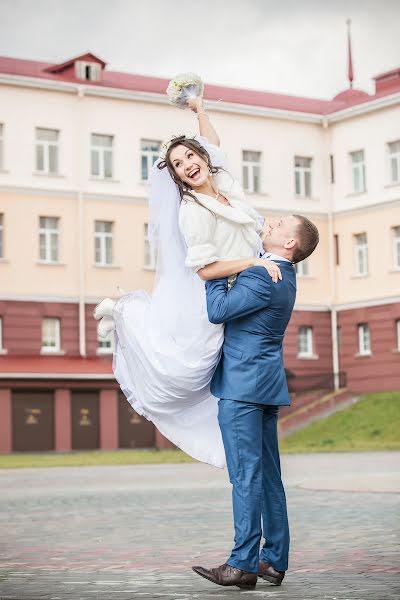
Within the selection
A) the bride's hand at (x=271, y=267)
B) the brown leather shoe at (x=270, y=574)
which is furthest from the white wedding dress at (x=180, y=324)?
the brown leather shoe at (x=270, y=574)

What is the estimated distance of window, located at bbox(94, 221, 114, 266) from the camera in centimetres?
5138

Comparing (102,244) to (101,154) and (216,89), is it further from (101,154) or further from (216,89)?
(216,89)

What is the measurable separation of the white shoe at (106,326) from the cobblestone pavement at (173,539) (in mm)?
1509

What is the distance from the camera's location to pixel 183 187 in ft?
28.1

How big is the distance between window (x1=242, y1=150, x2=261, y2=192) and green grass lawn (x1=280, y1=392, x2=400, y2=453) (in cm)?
940

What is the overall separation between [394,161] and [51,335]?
49.1 ft

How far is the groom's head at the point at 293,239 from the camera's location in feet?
28.0

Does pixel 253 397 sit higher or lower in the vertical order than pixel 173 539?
higher

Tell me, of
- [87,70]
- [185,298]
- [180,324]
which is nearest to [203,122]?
[185,298]

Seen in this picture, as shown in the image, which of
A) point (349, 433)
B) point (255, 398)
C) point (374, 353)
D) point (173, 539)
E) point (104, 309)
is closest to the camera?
point (255, 398)

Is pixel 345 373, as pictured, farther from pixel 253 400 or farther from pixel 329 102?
pixel 253 400

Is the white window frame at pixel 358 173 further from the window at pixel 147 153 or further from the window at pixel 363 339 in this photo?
the window at pixel 147 153

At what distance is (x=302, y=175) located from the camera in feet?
187

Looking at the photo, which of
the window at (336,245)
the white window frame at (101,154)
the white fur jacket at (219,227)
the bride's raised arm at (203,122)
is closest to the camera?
the white fur jacket at (219,227)
